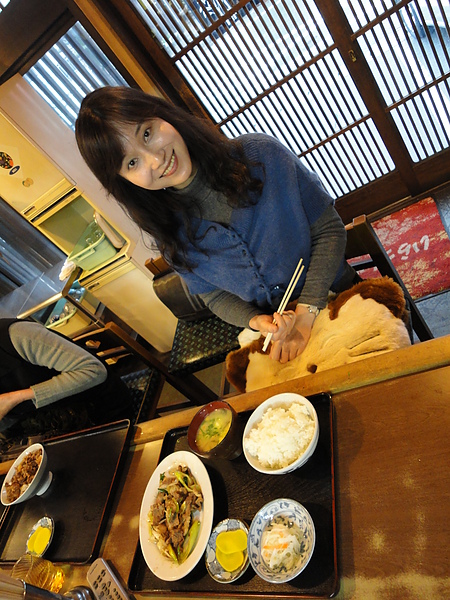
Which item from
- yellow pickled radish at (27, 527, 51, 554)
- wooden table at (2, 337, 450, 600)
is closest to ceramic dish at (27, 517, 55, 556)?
yellow pickled radish at (27, 527, 51, 554)

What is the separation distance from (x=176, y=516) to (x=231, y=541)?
0.25m

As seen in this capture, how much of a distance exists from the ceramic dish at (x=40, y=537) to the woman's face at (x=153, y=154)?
163 cm

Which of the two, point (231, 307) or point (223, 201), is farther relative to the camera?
point (231, 307)

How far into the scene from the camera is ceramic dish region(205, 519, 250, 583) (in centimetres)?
119

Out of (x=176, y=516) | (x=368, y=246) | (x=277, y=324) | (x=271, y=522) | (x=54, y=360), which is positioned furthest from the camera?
(x=54, y=360)

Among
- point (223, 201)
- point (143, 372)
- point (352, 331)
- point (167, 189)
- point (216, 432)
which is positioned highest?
point (167, 189)

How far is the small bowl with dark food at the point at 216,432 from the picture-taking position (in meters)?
1.43

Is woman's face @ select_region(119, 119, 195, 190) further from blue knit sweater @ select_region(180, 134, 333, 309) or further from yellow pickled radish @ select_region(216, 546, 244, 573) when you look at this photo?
yellow pickled radish @ select_region(216, 546, 244, 573)

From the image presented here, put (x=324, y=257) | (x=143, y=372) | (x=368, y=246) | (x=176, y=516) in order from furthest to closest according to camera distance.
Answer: (x=143, y=372) → (x=368, y=246) → (x=324, y=257) → (x=176, y=516)

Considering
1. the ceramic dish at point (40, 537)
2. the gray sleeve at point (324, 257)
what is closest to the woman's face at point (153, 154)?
the gray sleeve at point (324, 257)

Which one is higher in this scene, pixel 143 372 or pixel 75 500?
pixel 75 500

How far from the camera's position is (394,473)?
109 centimetres

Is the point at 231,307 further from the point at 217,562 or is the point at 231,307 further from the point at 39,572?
the point at 39,572

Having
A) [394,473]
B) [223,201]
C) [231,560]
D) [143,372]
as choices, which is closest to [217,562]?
[231,560]
